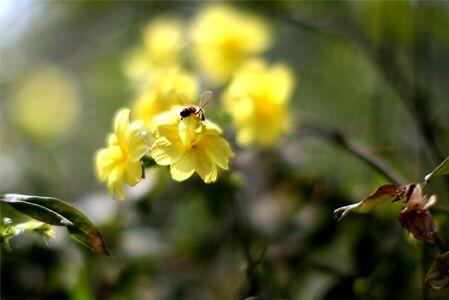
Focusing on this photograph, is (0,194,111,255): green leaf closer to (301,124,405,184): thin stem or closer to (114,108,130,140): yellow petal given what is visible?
(114,108,130,140): yellow petal

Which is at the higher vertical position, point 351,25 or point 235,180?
point 351,25

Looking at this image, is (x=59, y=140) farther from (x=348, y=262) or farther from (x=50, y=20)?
(x=348, y=262)

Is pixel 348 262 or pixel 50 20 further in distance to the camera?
pixel 50 20

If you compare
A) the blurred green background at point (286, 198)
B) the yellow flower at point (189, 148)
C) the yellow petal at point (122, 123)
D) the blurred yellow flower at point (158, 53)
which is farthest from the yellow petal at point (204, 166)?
the blurred yellow flower at point (158, 53)

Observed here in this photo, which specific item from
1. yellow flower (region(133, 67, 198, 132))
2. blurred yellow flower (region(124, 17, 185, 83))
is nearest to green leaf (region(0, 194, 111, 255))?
yellow flower (region(133, 67, 198, 132))

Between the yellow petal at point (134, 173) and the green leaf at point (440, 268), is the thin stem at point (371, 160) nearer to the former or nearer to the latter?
the green leaf at point (440, 268)

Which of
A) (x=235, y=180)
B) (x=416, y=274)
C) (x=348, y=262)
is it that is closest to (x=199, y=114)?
(x=235, y=180)

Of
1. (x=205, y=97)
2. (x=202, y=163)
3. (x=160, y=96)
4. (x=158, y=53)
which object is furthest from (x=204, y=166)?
(x=158, y=53)

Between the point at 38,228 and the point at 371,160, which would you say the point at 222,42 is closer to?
the point at 371,160
